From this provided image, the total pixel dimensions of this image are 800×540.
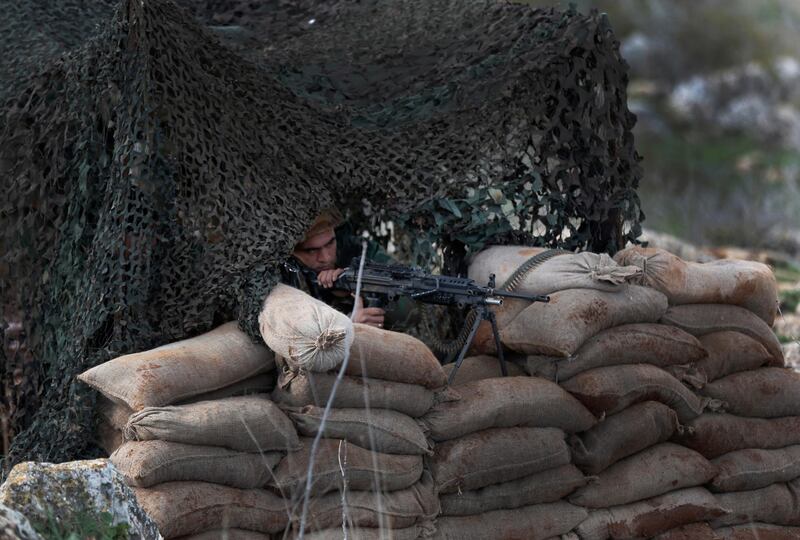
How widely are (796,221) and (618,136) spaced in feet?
35.4

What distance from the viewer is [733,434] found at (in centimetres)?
675

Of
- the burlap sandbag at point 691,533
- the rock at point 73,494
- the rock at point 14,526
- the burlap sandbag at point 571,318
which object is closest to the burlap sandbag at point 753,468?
the burlap sandbag at point 691,533

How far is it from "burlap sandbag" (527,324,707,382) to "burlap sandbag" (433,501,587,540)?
659 mm

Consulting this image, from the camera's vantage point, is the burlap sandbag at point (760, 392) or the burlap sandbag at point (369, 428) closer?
the burlap sandbag at point (369, 428)

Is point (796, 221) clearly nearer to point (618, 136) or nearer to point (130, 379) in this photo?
point (618, 136)

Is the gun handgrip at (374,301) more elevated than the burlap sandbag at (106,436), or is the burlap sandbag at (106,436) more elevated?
the gun handgrip at (374,301)

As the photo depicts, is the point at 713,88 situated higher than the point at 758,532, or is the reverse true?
the point at 713,88

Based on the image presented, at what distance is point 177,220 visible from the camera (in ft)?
20.1

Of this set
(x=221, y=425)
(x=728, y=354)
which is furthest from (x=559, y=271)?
(x=221, y=425)

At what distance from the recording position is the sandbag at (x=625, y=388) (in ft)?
20.5

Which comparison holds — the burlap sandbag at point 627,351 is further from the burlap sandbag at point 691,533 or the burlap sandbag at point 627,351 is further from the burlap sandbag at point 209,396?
the burlap sandbag at point 209,396

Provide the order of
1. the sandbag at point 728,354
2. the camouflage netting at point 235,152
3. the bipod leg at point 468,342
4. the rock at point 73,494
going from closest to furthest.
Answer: the rock at point 73,494
the camouflage netting at point 235,152
the bipod leg at point 468,342
the sandbag at point 728,354

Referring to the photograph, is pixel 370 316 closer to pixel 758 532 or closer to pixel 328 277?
pixel 328 277

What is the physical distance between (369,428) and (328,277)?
3.50 feet
